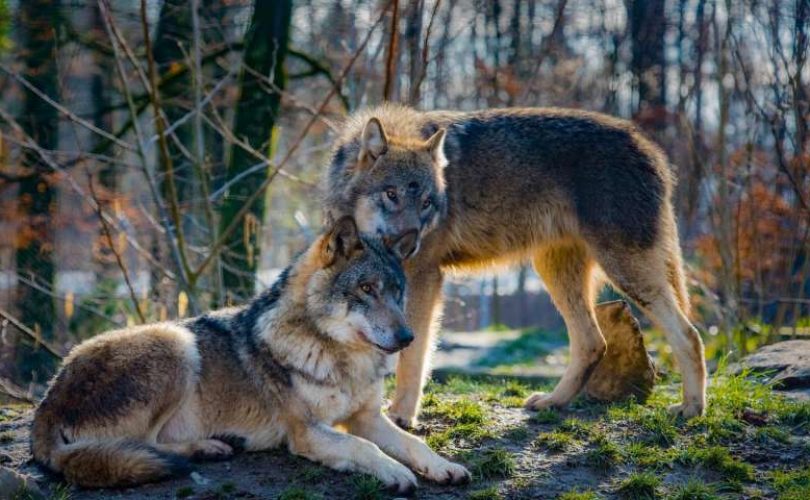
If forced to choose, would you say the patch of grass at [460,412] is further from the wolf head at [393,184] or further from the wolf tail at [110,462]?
the wolf tail at [110,462]

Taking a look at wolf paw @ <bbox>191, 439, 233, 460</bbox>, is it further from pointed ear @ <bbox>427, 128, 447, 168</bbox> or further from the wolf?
pointed ear @ <bbox>427, 128, 447, 168</bbox>

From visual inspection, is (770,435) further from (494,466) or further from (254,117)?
(254,117)

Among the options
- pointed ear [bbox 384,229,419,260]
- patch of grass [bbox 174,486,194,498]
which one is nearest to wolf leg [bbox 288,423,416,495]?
patch of grass [bbox 174,486,194,498]

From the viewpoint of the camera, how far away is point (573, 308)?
621 cm

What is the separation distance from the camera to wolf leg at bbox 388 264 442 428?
5.43 metres

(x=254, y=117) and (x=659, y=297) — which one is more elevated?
(x=254, y=117)

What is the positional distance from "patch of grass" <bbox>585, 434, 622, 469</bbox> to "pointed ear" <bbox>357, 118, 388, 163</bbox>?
7.70 feet

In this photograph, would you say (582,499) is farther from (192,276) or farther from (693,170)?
(693,170)

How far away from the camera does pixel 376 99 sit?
12461 mm

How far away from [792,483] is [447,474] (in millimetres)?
1757

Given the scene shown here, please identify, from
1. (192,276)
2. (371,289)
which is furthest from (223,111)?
(371,289)

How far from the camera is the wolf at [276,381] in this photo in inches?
170

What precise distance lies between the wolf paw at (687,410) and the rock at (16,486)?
12.1 ft

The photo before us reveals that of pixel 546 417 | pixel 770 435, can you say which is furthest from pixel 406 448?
pixel 770 435
